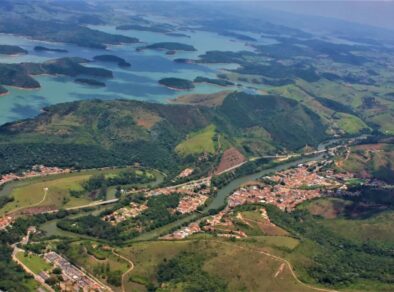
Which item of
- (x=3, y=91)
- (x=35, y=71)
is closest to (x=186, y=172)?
(x=3, y=91)

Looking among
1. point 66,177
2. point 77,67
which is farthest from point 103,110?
point 77,67

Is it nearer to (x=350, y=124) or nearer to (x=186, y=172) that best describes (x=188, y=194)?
(x=186, y=172)

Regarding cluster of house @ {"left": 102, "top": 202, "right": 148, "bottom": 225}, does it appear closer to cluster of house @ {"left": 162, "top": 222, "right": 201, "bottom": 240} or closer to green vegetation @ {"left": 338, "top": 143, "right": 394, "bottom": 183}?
cluster of house @ {"left": 162, "top": 222, "right": 201, "bottom": 240}

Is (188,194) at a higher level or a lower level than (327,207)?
lower

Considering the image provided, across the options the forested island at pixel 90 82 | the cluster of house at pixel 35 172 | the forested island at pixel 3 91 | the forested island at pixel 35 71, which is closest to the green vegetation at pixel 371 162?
the cluster of house at pixel 35 172

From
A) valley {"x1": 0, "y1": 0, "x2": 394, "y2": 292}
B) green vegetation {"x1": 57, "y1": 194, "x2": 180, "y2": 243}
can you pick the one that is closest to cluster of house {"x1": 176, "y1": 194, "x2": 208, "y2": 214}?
valley {"x1": 0, "y1": 0, "x2": 394, "y2": 292}
